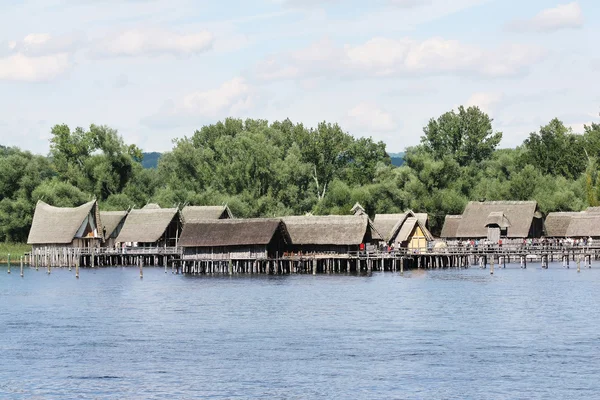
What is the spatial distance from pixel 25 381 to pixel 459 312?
24.1 m

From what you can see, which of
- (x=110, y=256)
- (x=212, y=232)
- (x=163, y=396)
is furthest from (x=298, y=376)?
(x=110, y=256)

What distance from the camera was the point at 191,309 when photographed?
56469 millimetres

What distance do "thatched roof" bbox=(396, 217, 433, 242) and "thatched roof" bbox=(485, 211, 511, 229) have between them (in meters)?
7.83

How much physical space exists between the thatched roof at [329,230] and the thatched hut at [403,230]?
7.10 m

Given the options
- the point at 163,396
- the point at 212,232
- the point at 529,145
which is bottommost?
the point at 163,396

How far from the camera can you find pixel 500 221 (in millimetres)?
101875

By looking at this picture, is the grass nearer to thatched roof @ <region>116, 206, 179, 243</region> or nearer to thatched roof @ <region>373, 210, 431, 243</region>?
thatched roof @ <region>116, 206, 179, 243</region>

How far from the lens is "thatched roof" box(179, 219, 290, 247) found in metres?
83.0

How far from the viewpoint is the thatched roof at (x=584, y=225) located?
10006 centimetres

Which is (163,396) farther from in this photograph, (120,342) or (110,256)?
(110,256)

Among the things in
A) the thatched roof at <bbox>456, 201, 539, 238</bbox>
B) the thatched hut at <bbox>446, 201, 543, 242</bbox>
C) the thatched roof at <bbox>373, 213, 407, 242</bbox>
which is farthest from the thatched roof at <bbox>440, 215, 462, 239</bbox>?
the thatched roof at <bbox>373, 213, 407, 242</bbox>

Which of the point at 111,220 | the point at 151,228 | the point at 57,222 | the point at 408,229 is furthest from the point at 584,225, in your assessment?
the point at 57,222

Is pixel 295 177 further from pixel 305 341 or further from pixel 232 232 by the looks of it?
pixel 305 341

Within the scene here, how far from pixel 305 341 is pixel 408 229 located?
5216 centimetres
